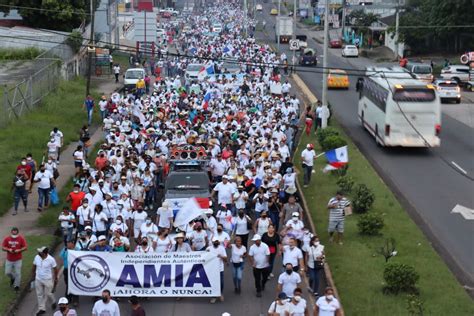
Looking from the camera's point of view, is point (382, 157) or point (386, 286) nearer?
point (386, 286)

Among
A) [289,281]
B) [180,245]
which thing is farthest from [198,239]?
[289,281]

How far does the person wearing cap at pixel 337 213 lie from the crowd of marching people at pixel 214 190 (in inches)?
43.8

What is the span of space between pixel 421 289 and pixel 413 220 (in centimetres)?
648

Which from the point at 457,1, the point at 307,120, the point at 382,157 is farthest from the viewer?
the point at 457,1

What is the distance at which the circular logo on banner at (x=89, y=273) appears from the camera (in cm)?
1745

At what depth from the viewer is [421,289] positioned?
17.8 metres

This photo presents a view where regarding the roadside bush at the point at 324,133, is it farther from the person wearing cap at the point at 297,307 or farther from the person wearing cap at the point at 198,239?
the person wearing cap at the point at 297,307

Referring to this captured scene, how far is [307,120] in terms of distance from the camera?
37.2 m

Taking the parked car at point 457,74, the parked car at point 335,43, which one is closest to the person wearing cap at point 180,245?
the parked car at point 457,74

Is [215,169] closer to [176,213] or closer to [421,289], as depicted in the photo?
[176,213]

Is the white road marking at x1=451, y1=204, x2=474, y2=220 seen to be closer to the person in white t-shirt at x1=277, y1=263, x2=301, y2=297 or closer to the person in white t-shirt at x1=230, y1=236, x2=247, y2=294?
the person in white t-shirt at x1=230, y1=236, x2=247, y2=294

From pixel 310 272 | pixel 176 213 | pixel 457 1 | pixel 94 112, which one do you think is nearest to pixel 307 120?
pixel 94 112

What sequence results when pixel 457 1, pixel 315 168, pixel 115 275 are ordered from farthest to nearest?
pixel 457 1
pixel 315 168
pixel 115 275

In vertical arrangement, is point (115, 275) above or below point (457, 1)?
below
